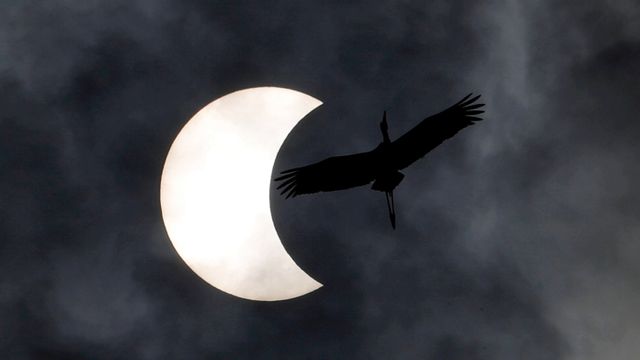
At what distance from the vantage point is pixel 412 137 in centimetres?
5669

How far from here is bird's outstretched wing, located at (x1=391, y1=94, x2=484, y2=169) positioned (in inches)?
2226

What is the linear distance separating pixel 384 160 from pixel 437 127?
103 inches

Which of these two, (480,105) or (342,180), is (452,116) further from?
(342,180)

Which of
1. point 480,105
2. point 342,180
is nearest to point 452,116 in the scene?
point 480,105

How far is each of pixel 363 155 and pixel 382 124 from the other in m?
1.51

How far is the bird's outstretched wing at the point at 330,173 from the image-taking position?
5669 cm

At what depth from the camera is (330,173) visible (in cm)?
5719

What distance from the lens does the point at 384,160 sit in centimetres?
5722

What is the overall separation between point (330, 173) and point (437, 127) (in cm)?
481

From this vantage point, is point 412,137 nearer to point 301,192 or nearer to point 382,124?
point 382,124

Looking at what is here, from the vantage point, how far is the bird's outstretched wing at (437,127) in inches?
2226

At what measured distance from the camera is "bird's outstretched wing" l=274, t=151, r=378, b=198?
56.7m

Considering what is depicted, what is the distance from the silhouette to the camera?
186ft

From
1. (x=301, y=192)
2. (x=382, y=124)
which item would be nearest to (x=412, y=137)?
(x=382, y=124)
